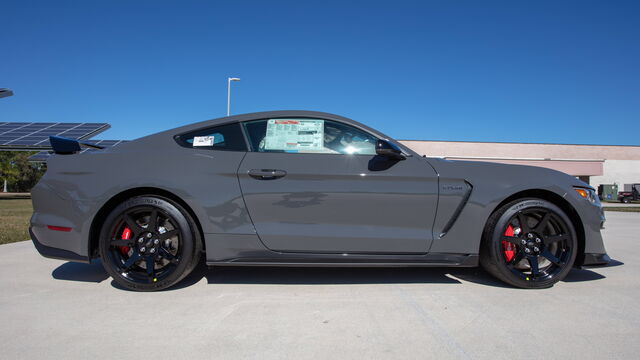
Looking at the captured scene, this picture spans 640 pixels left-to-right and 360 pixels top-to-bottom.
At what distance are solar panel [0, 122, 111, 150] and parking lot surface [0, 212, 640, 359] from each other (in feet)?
45.9

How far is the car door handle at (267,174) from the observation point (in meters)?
2.27

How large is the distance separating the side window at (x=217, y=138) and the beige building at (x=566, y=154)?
30.6 meters

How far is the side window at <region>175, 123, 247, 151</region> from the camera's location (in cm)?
242

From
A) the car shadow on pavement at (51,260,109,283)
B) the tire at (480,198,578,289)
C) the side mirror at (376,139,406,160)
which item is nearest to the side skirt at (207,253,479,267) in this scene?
the tire at (480,198,578,289)

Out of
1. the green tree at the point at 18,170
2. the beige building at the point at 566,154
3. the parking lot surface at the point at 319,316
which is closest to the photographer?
the parking lot surface at the point at 319,316

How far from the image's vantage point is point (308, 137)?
2.46 meters

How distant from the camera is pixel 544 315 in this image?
188 cm

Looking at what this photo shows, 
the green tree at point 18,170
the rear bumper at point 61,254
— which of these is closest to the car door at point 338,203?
the rear bumper at point 61,254

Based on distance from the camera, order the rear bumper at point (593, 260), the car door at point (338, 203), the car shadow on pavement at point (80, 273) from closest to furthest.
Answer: the car door at point (338, 203)
the rear bumper at point (593, 260)
the car shadow on pavement at point (80, 273)

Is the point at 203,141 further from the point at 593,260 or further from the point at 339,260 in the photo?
the point at 593,260

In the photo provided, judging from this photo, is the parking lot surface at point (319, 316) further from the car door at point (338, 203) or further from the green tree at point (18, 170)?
the green tree at point (18, 170)

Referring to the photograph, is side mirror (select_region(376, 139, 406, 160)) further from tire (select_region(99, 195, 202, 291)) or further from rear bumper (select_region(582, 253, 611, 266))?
rear bumper (select_region(582, 253, 611, 266))

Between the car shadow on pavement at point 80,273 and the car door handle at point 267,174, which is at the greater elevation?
the car door handle at point 267,174

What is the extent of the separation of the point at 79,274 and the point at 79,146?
1079 mm
